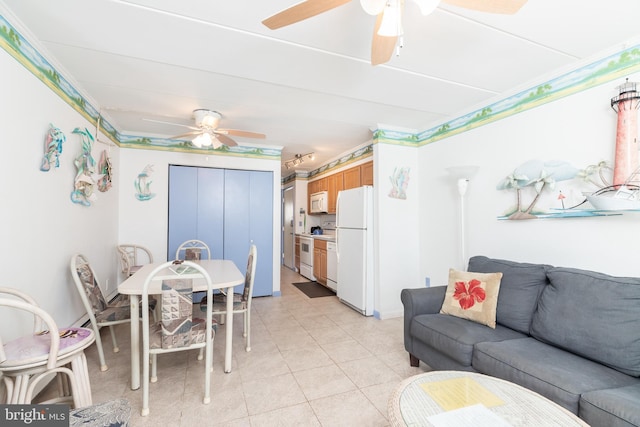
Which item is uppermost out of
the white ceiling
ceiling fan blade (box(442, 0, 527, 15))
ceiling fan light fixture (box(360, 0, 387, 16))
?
the white ceiling

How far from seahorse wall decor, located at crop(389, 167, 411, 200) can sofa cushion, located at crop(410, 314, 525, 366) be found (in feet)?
5.82

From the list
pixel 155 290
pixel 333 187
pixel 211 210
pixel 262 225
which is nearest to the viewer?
pixel 155 290

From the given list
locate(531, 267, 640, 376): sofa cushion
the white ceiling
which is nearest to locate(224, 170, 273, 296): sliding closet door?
the white ceiling

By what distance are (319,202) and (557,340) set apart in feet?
14.9

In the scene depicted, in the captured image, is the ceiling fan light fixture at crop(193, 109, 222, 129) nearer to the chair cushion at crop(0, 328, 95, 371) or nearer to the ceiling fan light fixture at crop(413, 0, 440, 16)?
the chair cushion at crop(0, 328, 95, 371)

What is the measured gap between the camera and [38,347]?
4.82ft

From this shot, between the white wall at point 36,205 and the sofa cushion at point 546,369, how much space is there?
2998 mm

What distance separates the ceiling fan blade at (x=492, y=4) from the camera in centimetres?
125

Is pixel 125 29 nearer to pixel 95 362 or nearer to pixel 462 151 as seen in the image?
pixel 95 362

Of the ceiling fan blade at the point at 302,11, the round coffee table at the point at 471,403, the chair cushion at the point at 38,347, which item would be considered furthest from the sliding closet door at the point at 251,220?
the round coffee table at the point at 471,403

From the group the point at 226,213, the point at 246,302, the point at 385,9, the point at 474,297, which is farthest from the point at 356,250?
the point at 385,9

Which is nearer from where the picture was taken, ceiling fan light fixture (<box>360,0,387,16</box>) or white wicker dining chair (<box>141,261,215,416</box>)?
ceiling fan light fixture (<box>360,0,387,16</box>)

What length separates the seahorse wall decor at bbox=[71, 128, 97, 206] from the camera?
2660 mm

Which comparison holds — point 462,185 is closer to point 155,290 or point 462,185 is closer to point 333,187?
point 333,187
